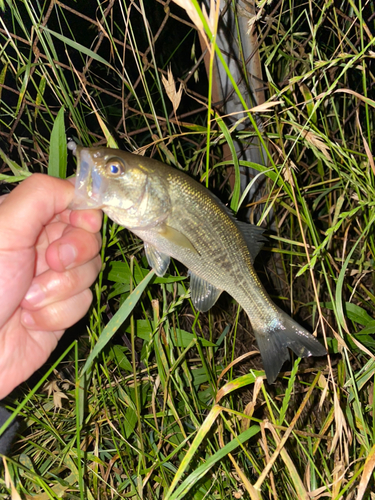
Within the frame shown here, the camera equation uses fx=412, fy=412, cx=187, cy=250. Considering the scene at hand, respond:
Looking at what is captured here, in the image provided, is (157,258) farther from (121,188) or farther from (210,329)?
(210,329)

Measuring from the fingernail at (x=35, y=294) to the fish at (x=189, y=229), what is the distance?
0.50 metres

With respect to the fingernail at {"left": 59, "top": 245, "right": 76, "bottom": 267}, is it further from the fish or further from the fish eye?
the fish eye

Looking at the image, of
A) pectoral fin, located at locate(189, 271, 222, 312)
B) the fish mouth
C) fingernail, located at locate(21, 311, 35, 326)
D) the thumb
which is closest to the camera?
the fish mouth

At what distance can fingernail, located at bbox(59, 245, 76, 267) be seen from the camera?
166 cm

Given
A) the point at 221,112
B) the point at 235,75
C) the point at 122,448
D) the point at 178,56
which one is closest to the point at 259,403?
the point at 122,448

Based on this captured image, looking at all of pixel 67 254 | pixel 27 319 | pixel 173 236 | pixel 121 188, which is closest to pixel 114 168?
pixel 121 188

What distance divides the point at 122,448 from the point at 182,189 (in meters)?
1.53

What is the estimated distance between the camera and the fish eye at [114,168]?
1461mm

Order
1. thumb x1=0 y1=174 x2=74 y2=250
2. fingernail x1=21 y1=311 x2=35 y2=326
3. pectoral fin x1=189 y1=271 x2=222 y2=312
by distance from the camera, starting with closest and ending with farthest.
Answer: thumb x1=0 y1=174 x2=74 y2=250
pectoral fin x1=189 y1=271 x2=222 y2=312
fingernail x1=21 y1=311 x2=35 y2=326

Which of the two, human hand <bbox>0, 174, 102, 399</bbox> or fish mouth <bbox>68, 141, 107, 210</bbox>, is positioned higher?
fish mouth <bbox>68, 141, 107, 210</bbox>

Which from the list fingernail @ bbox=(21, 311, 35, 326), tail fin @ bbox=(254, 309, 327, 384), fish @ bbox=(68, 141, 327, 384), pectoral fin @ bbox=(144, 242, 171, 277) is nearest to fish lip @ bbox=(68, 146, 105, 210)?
fish @ bbox=(68, 141, 327, 384)

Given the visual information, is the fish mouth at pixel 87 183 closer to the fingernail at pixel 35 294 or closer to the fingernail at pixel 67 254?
the fingernail at pixel 67 254

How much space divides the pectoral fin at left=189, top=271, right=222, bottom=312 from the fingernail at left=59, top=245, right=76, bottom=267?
49cm

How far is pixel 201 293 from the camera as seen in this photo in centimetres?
174
